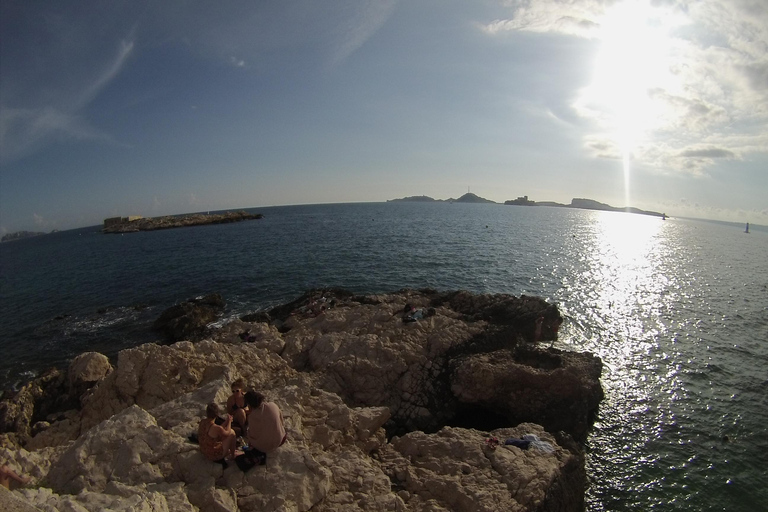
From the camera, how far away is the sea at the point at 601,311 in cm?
1319

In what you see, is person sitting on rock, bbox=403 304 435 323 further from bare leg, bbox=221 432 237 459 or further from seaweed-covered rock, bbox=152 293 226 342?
seaweed-covered rock, bbox=152 293 226 342

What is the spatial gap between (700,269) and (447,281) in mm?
34909

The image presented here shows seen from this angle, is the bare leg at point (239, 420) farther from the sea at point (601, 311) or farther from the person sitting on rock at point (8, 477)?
the sea at point (601, 311)

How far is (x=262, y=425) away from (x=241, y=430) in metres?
1.02

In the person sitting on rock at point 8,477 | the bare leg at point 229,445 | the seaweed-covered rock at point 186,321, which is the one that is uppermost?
the bare leg at point 229,445

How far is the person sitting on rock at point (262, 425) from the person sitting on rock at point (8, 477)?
446cm

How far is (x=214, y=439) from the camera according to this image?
304 inches

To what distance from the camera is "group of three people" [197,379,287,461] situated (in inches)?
305

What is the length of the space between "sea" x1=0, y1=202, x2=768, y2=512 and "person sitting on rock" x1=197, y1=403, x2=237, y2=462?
11505 millimetres

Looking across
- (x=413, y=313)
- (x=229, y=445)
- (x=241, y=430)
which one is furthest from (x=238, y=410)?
(x=413, y=313)

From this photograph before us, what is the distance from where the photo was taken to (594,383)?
1561cm

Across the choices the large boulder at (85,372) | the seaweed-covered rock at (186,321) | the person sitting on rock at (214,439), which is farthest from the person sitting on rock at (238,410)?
the seaweed-covered rock at (186,321)

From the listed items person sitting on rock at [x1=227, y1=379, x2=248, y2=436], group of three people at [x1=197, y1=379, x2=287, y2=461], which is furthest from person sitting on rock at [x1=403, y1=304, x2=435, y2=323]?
group of three people at [x1=197, y1=379, x2=287, y2=461]

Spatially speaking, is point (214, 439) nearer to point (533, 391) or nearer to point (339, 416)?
point (339, 416)
